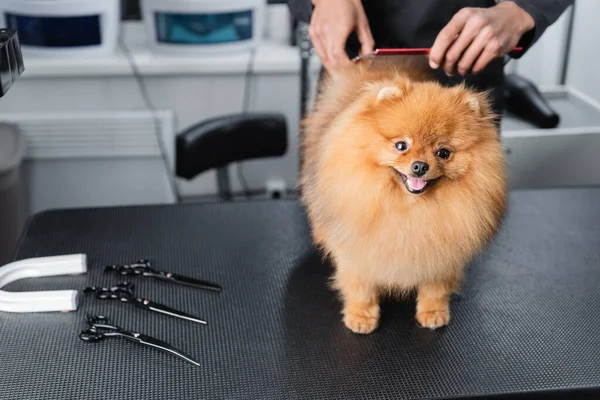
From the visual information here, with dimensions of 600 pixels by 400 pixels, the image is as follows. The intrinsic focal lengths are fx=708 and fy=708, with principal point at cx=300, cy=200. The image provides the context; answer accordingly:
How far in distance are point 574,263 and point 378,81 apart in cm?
49

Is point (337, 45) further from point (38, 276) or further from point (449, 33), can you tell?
point (38, 276)

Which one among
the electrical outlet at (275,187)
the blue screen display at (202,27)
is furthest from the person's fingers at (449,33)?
the electrical outlet at (275,187)

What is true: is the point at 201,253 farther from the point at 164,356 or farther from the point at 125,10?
the point at 125,10

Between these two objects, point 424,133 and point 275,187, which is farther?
point 275,187

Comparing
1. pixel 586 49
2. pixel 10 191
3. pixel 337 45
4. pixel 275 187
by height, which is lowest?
pixel 275 187

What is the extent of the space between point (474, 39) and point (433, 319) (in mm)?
400

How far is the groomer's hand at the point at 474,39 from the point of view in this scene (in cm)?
100

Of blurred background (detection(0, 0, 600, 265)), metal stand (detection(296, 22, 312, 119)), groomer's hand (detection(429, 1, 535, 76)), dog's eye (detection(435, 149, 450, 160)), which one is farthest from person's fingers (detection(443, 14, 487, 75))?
blurred background (detection(0, 0, 600, 265))

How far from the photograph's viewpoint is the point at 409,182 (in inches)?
33.4

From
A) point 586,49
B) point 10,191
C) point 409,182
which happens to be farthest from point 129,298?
point 586,49

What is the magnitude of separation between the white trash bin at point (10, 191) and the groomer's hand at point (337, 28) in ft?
3.28

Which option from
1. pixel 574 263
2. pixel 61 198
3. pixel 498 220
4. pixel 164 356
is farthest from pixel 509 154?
pixel 61 198

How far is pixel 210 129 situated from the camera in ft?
5.19

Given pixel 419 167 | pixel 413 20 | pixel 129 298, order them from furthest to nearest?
pixel 413 20 < pixel 129 298 < pixel 419 167
